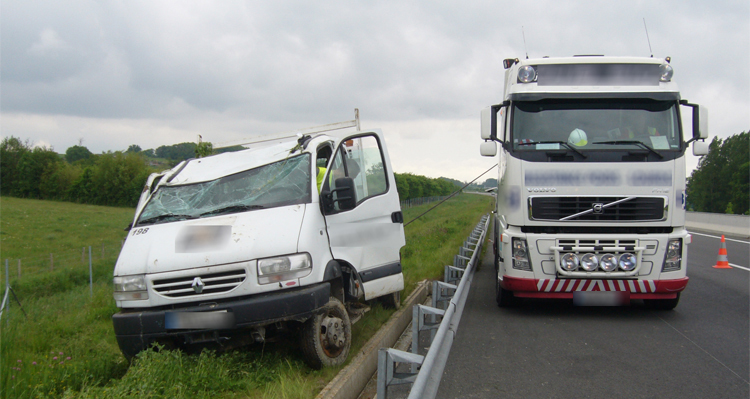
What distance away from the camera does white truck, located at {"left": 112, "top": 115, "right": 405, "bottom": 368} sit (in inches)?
172

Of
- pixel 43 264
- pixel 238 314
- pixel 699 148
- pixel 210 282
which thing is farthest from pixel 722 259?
pixel 43 264

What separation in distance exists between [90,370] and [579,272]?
562 cm

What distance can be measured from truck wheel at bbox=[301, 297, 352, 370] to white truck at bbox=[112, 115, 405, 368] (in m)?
0.01

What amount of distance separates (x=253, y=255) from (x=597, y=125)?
4.95 meters

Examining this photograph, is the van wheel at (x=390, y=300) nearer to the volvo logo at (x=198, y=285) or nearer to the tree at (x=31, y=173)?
the volvo logo at (x=198, y=285)

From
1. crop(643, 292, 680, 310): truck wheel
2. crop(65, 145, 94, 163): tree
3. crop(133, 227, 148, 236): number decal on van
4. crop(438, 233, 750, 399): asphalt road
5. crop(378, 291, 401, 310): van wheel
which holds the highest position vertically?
crop(65, 145, 94, 163): tree

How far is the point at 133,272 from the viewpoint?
4543 mm

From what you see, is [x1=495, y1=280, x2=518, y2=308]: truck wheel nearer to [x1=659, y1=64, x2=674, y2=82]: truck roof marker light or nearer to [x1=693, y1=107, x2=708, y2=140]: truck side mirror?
[x1=693, y1=107, x2=708, y2=140]: truck side mirror

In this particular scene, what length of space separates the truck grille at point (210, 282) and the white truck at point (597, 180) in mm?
4032

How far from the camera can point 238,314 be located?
168 inches

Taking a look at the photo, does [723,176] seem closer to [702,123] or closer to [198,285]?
[702,123]

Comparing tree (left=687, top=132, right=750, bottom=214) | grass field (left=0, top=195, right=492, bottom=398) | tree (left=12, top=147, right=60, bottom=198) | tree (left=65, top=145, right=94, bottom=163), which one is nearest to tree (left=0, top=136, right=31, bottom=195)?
tree (left=12, top=147, right=60, bottom=198)

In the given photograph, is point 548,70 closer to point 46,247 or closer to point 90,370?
point 90,370

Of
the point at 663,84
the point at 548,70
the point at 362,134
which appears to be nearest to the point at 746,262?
the point at 663,84
